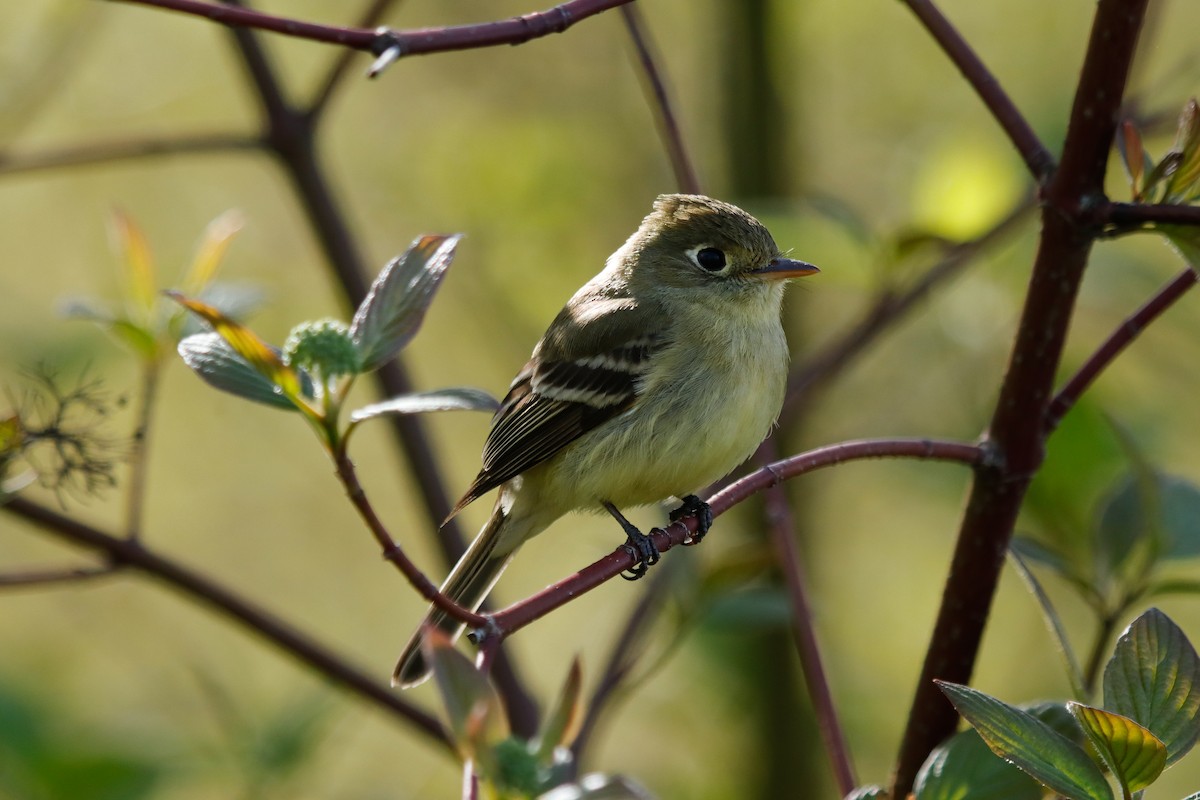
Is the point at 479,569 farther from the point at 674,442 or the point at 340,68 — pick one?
the point at 340,68

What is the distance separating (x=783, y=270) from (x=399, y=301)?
2011mm

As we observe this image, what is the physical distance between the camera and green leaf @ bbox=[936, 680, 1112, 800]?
4.91 feet

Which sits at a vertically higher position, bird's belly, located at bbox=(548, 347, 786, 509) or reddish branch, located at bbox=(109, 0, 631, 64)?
bird's belly, located at bbox=(548, 347, 786, 509)

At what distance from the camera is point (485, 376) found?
7520 mm

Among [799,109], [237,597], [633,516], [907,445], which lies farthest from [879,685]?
[907,445]

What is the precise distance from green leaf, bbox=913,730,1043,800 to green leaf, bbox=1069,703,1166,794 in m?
0.27

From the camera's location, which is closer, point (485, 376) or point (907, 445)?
point (907, 445)

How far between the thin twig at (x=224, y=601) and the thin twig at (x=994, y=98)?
5.64 ft

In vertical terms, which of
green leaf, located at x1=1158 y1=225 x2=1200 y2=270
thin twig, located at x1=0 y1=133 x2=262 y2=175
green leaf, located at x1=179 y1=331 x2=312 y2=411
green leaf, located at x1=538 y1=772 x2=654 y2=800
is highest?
thin twig, located at x1=0 y1=133 x2=262 y2=175

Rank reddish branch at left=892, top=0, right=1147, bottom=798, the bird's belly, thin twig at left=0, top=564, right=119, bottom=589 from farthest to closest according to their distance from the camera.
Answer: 1. the bird's belly
2. thin twig at left=0, top=564, right=119, bottom=589
3. reddish branch at left=892, top=0, right=1147, bottom=798

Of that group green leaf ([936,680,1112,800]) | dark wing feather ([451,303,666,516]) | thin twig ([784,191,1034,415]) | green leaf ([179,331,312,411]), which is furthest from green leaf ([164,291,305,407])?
Result: thin twig ([784,191,1034,415])

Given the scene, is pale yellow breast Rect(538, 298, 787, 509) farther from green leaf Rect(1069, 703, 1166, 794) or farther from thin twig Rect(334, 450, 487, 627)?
green leaf Rect(1069, 703, 1166, 794)

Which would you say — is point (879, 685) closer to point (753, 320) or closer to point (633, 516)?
point (633, 516)

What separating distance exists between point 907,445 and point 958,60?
0.62 m
